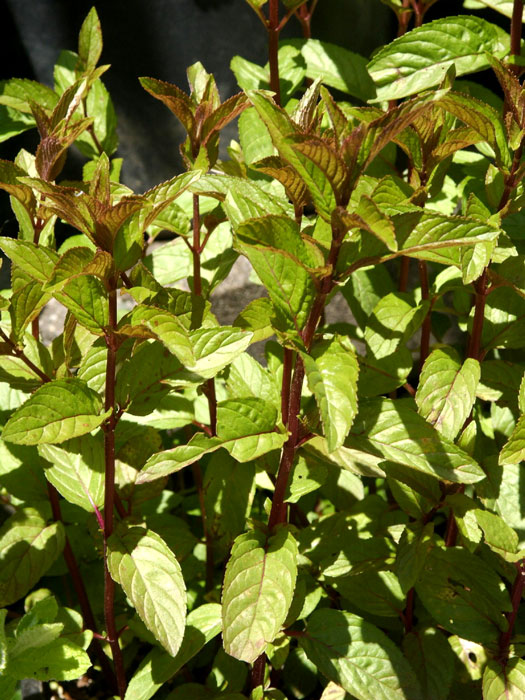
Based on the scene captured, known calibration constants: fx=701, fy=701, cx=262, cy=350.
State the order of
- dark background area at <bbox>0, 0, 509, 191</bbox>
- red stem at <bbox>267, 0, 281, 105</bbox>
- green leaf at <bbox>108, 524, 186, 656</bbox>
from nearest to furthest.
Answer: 1. green leaf at <bbox>108, 524, 186, 656</bbox>
2. red stem at <bbox>267, 0, 281, 105</bbox>
3. dark background area at <bbox>0, 0, 509, 191</bbox>

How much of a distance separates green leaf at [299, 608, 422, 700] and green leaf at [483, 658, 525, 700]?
127 millimetres

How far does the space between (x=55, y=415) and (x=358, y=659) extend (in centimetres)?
70

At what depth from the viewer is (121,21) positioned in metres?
2.10

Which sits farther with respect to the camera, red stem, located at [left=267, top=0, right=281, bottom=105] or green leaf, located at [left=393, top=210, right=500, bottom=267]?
red stem, located at [left=267, top=0, right=281, bottom=105]

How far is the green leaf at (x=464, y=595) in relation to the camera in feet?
4.24

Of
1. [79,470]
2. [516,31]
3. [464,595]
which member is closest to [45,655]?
[79,470]

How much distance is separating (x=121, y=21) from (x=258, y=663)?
5.93 feet

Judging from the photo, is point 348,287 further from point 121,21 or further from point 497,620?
point 121,21

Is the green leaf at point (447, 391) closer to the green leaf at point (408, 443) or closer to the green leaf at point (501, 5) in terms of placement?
the green leaf at point (408, 443)

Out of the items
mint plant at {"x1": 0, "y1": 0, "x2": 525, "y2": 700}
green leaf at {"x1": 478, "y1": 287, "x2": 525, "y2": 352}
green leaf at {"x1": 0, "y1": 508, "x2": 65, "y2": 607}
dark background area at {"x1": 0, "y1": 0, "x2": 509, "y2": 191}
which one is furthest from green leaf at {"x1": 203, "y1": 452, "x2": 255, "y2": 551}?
dark background area at {"x1": 0, "y1": 0, "x2": 509, "y2": 191}

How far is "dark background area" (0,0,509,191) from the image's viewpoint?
6.84 ft

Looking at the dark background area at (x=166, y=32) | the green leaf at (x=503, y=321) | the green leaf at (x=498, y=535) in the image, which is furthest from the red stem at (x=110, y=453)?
the dark background area at (x=166, y=32)

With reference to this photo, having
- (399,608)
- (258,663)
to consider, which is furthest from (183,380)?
(399,608)

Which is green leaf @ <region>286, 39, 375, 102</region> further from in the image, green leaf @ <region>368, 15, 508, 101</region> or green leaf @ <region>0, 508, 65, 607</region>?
green leaf @ <region>0, 508, 65, 607</region>
